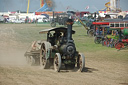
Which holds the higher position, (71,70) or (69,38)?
(69,38)

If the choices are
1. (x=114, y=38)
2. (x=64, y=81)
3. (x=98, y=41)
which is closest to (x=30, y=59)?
(x=64, y=81)

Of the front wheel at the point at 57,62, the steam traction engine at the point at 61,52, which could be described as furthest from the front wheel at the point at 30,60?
the front wheel at the point at 57,62

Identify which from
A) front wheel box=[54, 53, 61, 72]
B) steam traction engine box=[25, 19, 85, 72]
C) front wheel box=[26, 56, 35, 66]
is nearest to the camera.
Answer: front wheel box=[54, 53, 61, 72]

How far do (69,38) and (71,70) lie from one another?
1.31m

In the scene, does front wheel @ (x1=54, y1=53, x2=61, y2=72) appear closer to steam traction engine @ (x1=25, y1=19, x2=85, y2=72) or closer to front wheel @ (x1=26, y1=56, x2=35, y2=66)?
steam traction engine @ (x1=25, y1=19, x2=85, y2=72)

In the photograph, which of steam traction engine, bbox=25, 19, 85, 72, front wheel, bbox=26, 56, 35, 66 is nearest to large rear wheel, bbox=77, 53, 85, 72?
steam traction engine, bbox=25, 19, 85, 72

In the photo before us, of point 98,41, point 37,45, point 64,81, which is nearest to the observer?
point 64,81

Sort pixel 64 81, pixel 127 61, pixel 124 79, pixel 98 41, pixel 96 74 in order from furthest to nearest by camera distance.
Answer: pixel 98 41
pixel 127 61
pixel 96 74
pixel 124 79
pixel 64 81

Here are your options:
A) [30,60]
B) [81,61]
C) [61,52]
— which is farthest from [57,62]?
[30,60]

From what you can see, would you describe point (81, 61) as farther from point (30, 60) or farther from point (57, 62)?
point (30, 60)

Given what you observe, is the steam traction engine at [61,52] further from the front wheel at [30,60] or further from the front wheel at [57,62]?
the front wheel at [30,60]

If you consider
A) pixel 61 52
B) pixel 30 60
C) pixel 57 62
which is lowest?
pixel 30 60

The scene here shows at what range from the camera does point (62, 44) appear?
11.0 meters

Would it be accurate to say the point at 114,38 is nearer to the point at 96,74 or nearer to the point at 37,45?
the point at 37,45
